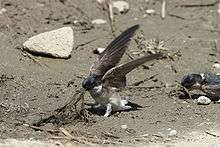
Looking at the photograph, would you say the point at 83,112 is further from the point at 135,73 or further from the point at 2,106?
the point at 135,73

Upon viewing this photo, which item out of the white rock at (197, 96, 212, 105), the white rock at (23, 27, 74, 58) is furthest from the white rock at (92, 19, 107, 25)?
the white rock at (197, 96, 212, 105)

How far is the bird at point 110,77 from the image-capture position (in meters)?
6.02

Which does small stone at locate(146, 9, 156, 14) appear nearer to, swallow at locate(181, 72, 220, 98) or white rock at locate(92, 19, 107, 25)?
white rock at locate(92, 19, 107, 25)

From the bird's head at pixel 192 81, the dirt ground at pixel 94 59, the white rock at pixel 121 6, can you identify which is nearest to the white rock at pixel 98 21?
the dirt ground at pixel 94 59

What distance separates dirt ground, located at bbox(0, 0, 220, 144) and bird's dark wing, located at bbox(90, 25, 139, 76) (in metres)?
0.45

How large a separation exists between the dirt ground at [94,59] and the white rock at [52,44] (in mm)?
86

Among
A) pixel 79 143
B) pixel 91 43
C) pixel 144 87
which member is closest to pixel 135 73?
pixel 144 87

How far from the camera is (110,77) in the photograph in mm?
6074

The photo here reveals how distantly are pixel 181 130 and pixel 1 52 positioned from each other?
→ 2453 mm

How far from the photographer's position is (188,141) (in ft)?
19.2

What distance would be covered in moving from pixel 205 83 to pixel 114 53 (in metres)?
1.12

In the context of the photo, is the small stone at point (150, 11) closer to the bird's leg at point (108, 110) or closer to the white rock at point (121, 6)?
the white rock at point (121, 6)

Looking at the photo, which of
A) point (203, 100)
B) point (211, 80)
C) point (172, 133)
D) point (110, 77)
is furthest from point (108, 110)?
point (211, 80)

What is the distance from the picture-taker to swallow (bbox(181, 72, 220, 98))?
6.78 metres
